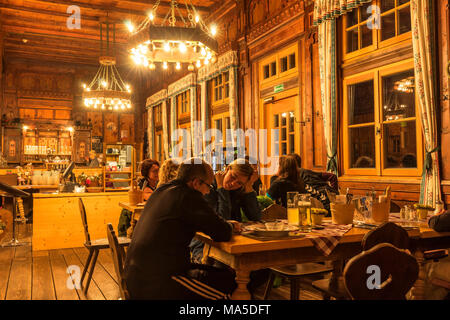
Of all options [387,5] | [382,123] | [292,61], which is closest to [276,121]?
[292,61]

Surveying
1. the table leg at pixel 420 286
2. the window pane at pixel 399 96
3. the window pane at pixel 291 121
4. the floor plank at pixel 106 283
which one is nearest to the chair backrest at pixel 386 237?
the table leg at pixel 420 286

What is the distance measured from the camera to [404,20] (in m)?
4.98

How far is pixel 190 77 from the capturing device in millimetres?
10516

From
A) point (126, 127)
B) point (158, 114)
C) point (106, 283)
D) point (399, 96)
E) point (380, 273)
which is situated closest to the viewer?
point (380, 273)

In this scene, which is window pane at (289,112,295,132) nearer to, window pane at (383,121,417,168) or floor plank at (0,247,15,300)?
window pane at (383,121,417,168)

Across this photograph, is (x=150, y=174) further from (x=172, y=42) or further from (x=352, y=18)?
(x=352, y=18)

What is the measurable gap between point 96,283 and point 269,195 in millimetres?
2118

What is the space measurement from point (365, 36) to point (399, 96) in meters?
1.09

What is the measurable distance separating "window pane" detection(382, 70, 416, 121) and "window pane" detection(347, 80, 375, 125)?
0.28 m

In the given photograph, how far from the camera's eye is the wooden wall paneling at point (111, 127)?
15.5 m

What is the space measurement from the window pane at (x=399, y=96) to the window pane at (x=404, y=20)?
0.55 metres
